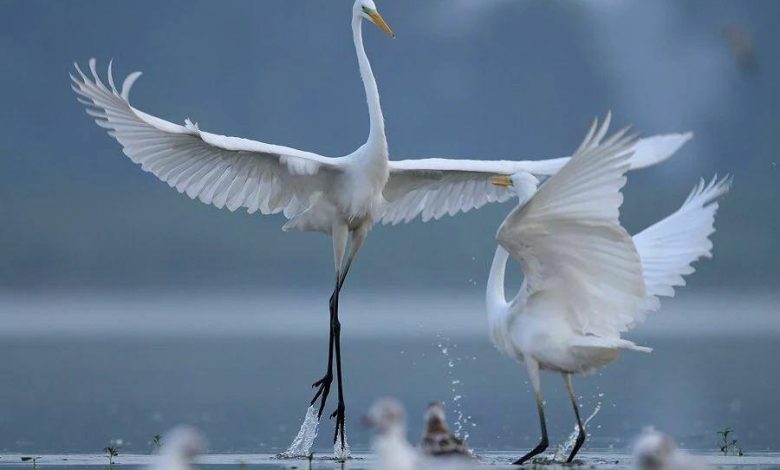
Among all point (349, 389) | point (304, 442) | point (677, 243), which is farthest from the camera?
point (349, 389)

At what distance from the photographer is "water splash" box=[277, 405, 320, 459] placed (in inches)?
565

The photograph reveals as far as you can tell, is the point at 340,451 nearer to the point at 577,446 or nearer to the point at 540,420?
the point at 540,420

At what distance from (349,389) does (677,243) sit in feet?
27.5

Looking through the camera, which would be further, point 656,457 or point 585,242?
point 585,242

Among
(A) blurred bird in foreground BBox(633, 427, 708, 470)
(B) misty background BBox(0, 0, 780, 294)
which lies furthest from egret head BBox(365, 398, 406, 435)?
(B) misty background BBox(0, 0, 780, 294)

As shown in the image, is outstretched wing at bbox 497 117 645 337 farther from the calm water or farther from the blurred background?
the blurred background

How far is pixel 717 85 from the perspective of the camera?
142000 millimetres

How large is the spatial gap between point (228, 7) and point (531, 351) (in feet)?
475

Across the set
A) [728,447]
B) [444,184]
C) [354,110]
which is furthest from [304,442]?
[354,110]

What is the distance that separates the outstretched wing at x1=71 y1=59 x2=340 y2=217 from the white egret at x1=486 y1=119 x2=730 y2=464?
2445 mm

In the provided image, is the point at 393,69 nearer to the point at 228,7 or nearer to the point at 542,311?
the point at 228,7

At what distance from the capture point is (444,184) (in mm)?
17766

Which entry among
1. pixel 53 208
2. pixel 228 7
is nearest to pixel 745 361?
pixel 53 208

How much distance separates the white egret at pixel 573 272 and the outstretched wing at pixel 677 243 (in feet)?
1.18
